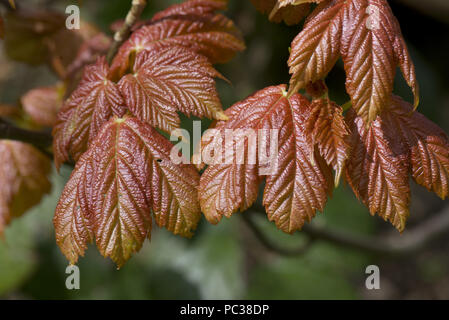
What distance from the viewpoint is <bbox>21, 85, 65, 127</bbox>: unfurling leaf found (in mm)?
1144

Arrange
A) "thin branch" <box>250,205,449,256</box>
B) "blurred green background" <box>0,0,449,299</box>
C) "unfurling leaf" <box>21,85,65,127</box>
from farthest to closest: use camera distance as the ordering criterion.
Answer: "blurred green background" <box>0,0,449,299</box> → "thin branch" <box>250,205,449,256</box> → "unfurling leaf" <box>21,85,65,127</box>

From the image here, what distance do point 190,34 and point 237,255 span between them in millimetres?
1338

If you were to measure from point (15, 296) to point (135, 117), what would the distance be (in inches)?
72.5

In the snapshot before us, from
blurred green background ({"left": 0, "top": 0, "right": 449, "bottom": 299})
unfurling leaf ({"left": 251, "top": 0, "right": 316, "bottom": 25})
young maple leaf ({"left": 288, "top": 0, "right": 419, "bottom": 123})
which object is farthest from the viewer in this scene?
blurred green background ({"left": 0, "top": 0, "right": 449, "bottom": 299})

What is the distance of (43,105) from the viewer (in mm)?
1159

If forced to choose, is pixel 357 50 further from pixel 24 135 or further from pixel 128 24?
pixel 24 135

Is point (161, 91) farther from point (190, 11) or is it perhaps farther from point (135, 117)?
point (190, 11)

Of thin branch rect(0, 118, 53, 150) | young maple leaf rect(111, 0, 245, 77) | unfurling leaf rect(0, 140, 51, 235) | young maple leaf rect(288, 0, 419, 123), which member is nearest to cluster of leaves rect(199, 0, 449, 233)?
young maple leaf rect(288, 0, 419, 123)

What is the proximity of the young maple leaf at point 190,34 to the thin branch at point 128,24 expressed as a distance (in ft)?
0.08

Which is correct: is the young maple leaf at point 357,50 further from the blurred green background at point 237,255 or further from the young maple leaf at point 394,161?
the blurred green background at point 237,255

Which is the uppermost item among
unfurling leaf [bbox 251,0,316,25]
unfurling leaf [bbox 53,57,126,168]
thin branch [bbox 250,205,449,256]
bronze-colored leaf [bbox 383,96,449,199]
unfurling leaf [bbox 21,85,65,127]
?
unfurling leaf [bbox 21,85,65,127]

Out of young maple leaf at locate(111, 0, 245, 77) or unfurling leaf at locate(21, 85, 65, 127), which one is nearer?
young maple leaf at locate(111, 0, 245, 77)

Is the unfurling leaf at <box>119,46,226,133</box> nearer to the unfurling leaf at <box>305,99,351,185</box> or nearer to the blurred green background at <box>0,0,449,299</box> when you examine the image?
the unfurling leaf at <box>305,99,351,185</box>
